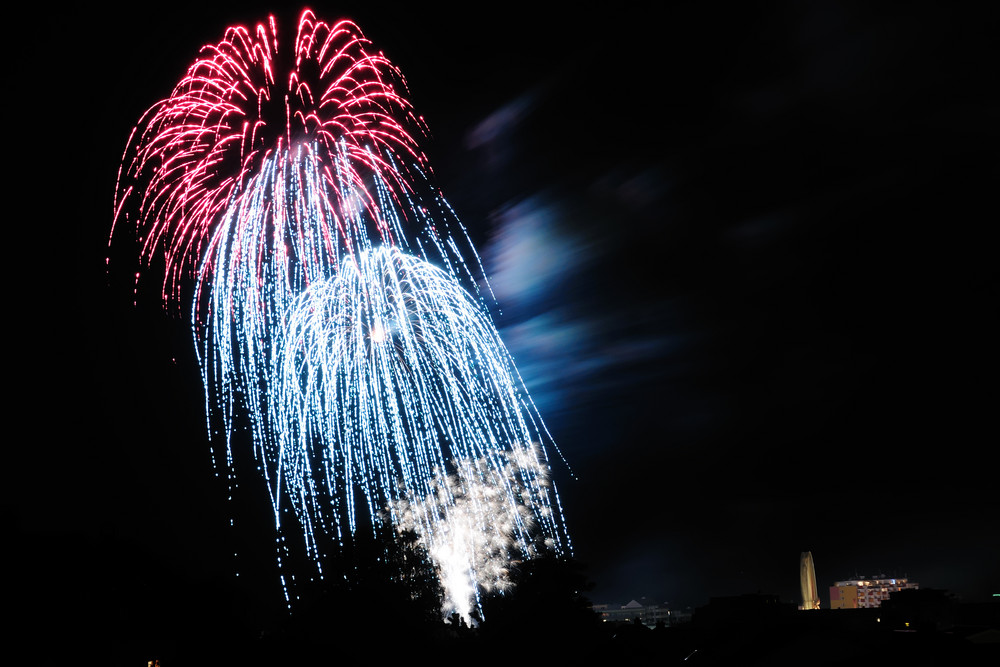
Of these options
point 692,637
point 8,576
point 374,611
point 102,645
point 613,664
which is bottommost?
point 692,637

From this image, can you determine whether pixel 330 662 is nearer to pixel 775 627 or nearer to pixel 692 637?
pixel 775 627

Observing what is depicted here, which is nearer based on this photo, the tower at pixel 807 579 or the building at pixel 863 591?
the tower at pixel 807 579

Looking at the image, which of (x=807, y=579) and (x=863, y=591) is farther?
(x=863, y=591)

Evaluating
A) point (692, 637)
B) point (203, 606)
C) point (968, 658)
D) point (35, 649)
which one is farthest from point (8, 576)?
point (692, 637)

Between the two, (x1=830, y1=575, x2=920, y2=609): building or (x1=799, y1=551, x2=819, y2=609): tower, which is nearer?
(x1=799, y1=551, x2=819, y2=609): tower

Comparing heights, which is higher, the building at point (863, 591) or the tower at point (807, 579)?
the tower at point (807, 579)

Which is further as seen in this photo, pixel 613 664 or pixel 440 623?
pixel 440 623

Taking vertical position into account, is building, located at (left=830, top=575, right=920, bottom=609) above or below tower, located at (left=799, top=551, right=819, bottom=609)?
below

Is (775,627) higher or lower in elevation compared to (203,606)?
lower
